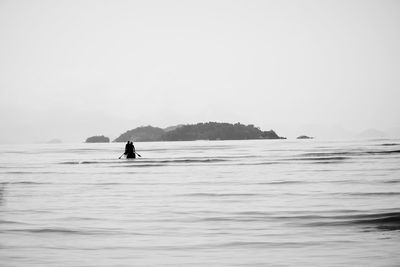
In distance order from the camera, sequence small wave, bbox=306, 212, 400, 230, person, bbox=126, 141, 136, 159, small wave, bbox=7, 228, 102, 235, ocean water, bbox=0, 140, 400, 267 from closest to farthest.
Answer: ocean water, bbox=0, 140, 400, 267 < small wave, bbox=7, 228, 102, 235 < small wave, bbox=306, 212, 400, 230 < person, bbox=126, 141, 136, 159

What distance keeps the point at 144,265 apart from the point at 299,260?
3.19 meters

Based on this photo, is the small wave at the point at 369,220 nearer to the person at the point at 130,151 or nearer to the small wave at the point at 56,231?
the small wave at the point at 56,231

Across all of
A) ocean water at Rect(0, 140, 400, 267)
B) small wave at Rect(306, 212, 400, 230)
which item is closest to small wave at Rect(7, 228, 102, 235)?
ocean water at Rect(0, 140, 400, 267)

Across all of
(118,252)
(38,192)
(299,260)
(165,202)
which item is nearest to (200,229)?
(118,252)

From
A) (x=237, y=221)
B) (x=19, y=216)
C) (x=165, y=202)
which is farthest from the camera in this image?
(x=165, y=202)

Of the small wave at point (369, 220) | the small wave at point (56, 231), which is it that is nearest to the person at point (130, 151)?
the small wave at point (56, 231)

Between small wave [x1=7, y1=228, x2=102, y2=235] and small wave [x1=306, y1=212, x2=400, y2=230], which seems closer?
small wave [x1=7, y1=228, x2=102, y2=235]

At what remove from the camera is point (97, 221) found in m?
15.8

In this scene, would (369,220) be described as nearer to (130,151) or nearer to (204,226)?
(204,226)

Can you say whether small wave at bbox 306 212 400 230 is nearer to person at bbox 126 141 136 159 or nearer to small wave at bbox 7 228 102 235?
small wave at bbox 7 228 102 235

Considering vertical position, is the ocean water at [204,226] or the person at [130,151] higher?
the person at [130,151]

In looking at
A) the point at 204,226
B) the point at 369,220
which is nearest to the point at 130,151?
the point at 204,226

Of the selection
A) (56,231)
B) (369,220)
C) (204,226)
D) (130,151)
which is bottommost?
(369,220)

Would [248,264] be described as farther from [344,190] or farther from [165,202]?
[344,190]
